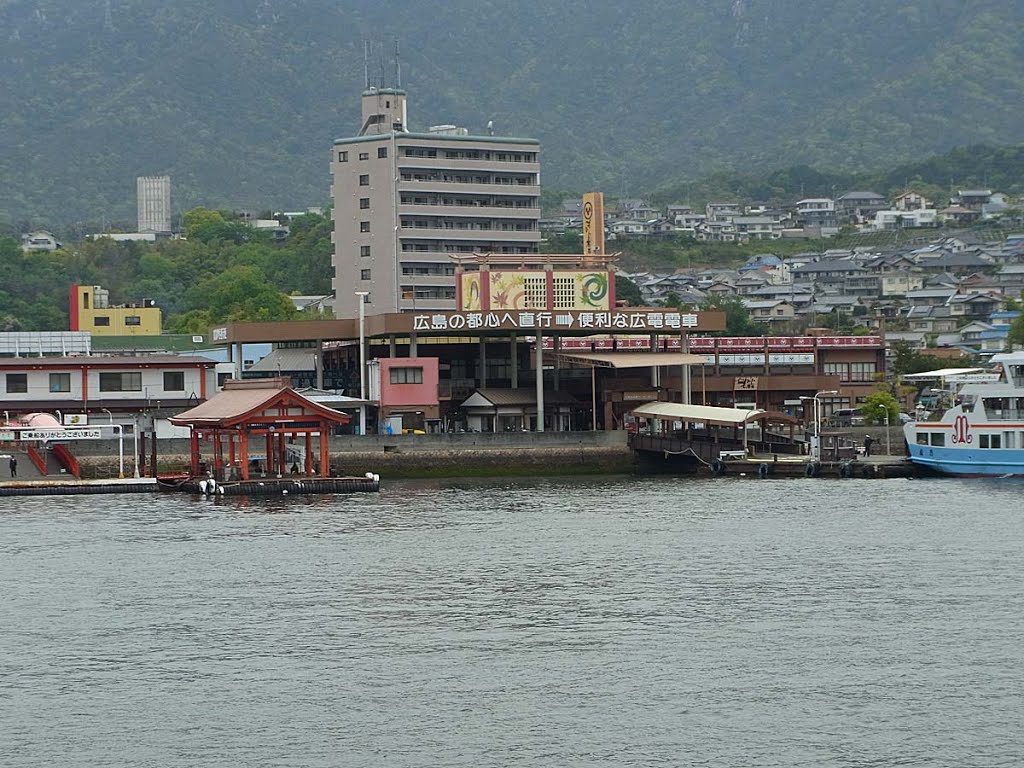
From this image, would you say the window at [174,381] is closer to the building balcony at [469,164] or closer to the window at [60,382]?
the window at [60,382]

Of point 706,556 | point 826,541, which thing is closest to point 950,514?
point 826,541

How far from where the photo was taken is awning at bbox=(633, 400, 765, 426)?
311 feet

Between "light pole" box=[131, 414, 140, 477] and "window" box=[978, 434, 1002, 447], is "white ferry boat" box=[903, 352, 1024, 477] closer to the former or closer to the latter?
→ "window" box=[978, 434, 1002, 447]

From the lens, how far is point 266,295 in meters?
175

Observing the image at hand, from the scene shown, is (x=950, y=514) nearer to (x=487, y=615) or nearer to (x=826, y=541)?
(x=826, y=541)

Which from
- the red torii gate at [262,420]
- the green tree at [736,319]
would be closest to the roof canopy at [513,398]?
the red torii gate at [262,420]

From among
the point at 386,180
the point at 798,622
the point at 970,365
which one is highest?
the point at 386,180

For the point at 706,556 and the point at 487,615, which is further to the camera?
the point at 706,556

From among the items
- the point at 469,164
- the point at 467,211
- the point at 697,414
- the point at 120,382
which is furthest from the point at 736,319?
the point at 120,382

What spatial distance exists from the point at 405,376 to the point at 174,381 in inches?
488

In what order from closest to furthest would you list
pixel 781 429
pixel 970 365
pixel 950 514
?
pixel 950 514
pixel 781 429
pixel 970 365

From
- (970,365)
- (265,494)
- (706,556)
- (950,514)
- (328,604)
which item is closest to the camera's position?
(328,604)

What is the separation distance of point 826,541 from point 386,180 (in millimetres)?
110589

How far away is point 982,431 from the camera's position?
91438 mm
